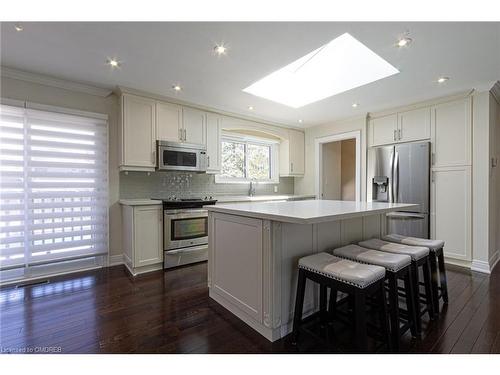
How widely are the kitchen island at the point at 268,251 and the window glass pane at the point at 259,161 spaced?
2858 mm

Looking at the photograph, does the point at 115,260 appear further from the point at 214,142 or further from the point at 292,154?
the point at 292,154

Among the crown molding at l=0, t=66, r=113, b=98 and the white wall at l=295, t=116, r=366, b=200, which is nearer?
the crown molding at l=0, t=66, r=113, b=98

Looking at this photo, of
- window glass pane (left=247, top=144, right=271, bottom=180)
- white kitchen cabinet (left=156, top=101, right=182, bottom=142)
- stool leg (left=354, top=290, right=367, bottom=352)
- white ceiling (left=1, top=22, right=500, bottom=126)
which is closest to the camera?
stool leg (left=354, top=290, right=367, bottom=352)

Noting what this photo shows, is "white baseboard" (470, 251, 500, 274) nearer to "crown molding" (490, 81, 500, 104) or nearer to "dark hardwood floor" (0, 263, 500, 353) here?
"dark hardwood floor" (0, 263, 500, 353)

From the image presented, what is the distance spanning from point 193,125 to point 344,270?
3170 millimetres

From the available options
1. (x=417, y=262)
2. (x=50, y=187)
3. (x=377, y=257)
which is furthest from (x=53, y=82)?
(x=417, y=262)

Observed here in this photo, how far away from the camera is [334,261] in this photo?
1.67m

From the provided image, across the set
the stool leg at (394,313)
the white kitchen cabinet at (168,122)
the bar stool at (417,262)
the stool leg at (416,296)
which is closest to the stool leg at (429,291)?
the bar stool at (417,262)

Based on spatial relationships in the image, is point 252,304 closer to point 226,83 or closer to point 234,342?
point 234,342

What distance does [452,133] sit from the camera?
11.2 ft

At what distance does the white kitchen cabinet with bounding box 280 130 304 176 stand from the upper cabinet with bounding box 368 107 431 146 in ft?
4.90

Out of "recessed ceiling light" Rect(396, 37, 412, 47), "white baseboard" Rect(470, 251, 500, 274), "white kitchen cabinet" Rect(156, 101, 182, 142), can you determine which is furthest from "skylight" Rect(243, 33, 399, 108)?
"white baseboard" Rect(470, 251, 500, 274)

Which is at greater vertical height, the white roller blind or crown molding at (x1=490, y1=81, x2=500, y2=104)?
crown molding at (x1=490, y1=81, x2=500, y2=104)

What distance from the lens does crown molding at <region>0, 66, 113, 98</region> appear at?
8.94 ft
